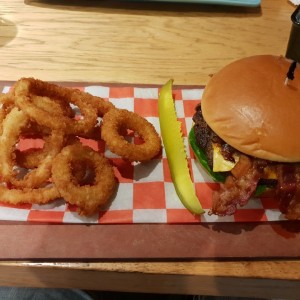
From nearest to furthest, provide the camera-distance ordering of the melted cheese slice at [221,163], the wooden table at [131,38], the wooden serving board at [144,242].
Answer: the wooden serving board at [144,242] → the melted cheese slice at [221,163] → the wooden table at [131,38]

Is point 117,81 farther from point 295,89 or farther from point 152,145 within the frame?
point 295,89

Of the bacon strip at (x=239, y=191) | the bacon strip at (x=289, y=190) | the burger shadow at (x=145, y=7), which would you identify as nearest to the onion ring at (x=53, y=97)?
the bacon strip at (x=239, y=191)

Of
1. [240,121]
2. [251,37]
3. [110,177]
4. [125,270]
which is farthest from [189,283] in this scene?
[251,37]

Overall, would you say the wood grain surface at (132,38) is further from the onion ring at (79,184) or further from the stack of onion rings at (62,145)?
the onion ring at (79,184)

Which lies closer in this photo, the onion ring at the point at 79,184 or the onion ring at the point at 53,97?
the onion ring at the point at 79,184

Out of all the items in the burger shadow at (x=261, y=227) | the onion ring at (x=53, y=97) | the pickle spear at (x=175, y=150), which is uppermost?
the onion ring at (x=53, y=97)

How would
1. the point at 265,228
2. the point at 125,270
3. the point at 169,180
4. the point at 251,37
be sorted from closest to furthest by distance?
the point at 125,270 < the point at 265,228 < the point at 169,180 < the point at 251,37

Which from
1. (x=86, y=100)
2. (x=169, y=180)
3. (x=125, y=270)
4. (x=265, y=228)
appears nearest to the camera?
(x=125, y=270)
